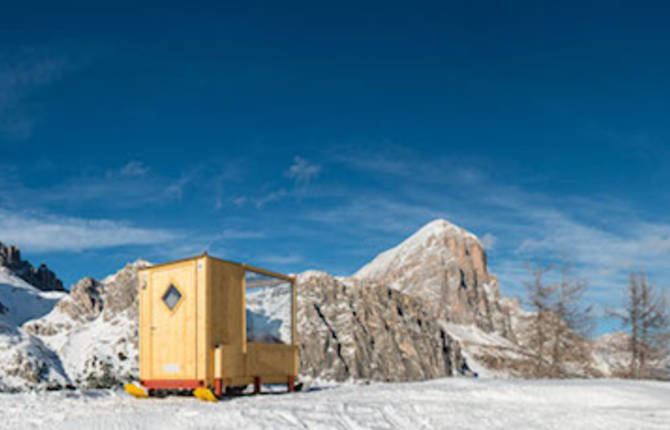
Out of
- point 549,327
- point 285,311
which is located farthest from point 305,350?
point 285,311

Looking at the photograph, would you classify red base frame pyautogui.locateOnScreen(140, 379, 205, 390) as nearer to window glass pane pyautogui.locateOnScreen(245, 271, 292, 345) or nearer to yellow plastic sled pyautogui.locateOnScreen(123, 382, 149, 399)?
yellow plastic sled pyautogui.locateOnScreen(123, 382, 149, 399)

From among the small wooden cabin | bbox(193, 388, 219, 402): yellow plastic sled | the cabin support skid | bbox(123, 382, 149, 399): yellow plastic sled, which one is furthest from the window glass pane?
bbox(123, 382, 149, 399): yellow plastic sled

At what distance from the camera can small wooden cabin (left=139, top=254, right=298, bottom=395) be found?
14797mm

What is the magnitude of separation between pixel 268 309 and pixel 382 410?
19.9 feet

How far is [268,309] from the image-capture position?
17562 millimetres

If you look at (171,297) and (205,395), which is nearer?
(205,395)

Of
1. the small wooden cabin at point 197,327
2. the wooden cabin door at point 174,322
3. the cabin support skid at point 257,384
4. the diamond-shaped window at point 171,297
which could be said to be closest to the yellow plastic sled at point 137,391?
the small wooden cabin at point 197,327

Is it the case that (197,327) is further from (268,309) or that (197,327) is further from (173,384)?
(268,309)

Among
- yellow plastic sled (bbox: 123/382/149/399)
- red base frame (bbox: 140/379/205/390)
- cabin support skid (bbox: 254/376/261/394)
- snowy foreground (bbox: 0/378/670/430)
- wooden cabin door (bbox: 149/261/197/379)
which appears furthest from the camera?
cabin support skid (bbox: 254/376/261/394)

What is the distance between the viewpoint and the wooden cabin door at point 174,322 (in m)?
15.0

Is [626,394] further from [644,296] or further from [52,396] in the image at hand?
[644,296]

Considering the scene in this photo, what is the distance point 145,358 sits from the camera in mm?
15867

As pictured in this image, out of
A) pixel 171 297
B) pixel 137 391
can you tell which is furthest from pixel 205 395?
pixel 171 297

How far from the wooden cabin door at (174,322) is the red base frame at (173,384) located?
0.32 ft
